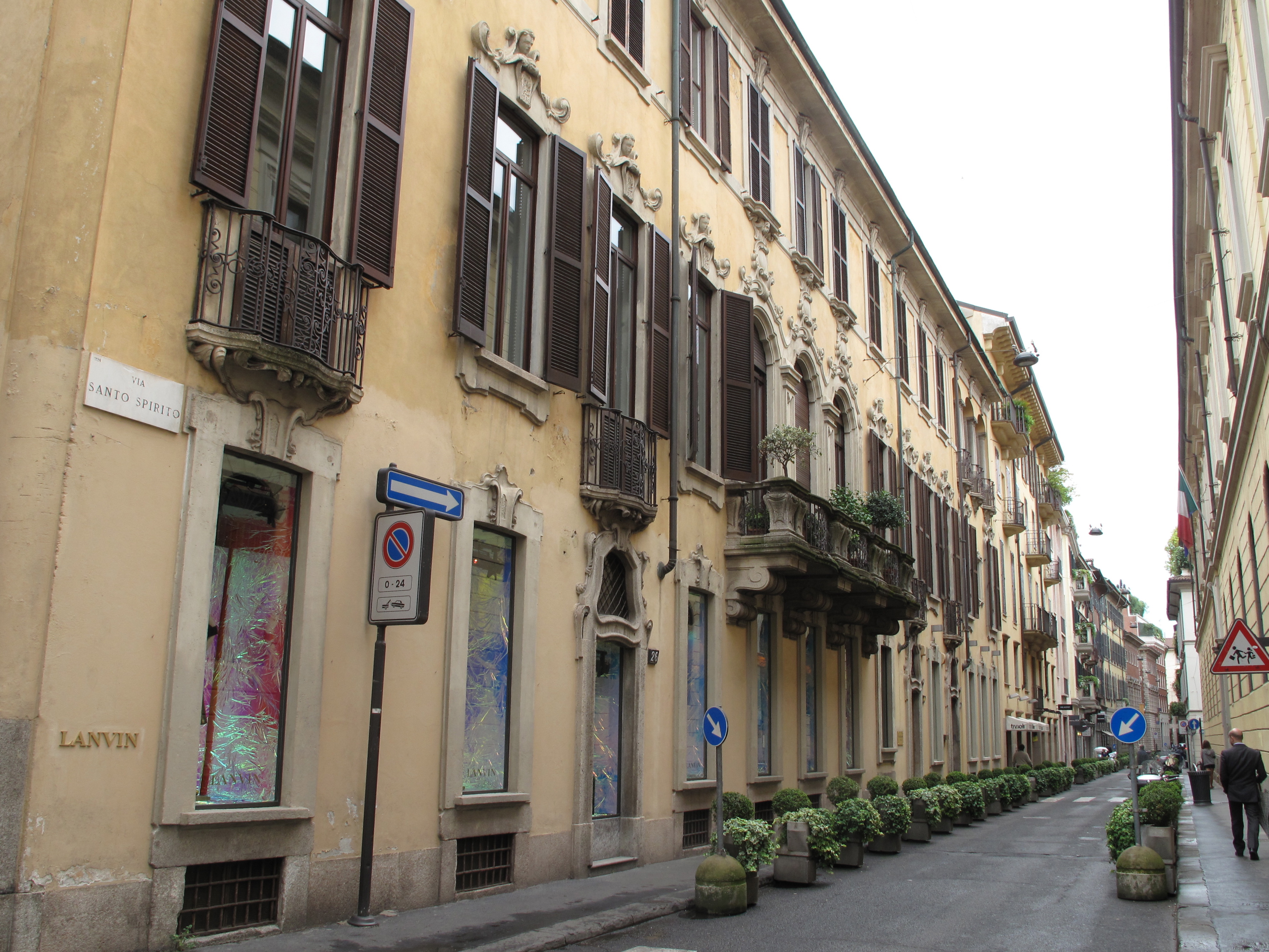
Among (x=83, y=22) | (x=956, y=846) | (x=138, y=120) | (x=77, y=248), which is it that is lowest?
(x=956, y=846)

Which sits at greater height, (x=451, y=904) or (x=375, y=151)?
(x=375, y=151)

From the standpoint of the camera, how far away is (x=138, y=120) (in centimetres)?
747

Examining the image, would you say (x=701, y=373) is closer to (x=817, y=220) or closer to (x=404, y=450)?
(x=404, y=450)

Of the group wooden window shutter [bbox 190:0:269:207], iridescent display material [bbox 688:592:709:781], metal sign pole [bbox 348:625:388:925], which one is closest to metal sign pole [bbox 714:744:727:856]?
metal sign pole [bbox 348:625:388:925]

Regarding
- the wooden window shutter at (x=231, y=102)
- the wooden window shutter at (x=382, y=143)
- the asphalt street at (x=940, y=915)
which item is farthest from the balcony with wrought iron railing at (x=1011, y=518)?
the wooden window shutter at (x=231, y=102)

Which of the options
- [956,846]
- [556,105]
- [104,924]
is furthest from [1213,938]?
[556,105]

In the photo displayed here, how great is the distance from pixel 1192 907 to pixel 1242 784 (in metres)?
4.78

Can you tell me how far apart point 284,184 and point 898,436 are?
20.5 metres

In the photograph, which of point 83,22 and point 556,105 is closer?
point 83,22

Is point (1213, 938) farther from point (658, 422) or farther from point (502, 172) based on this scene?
point (502, 172)

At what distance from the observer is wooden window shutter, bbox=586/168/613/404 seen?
1263cm

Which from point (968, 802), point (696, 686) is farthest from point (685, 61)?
point (968, 802)

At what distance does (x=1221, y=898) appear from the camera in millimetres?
10688

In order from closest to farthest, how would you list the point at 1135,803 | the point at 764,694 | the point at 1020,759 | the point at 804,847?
the point at 1135,803, the point at 804,847, the point at 764,694, the point at 1020,759
